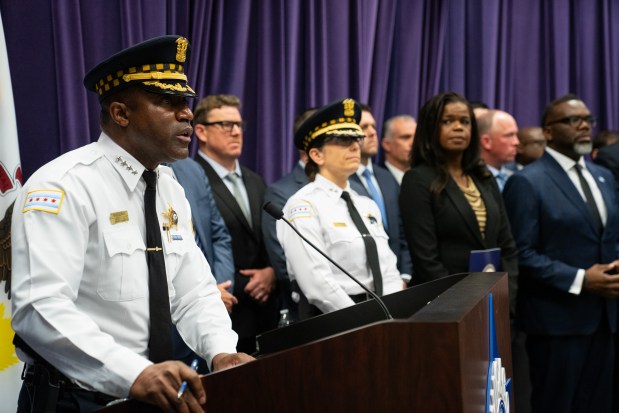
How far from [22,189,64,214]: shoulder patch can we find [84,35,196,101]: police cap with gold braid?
31cm

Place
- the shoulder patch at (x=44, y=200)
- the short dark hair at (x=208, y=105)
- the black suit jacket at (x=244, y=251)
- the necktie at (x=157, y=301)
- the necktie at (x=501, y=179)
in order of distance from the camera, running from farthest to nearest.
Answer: the necktie at (x=501, y=179) < the short dark hair at (x=208, y=105) < the black suit jacket at (x=244, y=251) < the necktie at (x=157, y=301) < the shoulder patch at (x=44, y=200)

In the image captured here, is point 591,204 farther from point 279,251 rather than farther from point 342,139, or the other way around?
point 279,251

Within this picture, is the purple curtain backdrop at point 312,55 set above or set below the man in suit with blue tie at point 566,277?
above

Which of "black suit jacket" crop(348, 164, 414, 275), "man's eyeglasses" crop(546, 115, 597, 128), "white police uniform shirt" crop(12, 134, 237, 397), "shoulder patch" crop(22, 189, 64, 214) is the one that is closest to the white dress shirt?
"man's eyeglasses" crop(546, 115, 597, 128)

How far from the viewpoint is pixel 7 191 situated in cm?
267

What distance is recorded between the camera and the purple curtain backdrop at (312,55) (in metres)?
3.31

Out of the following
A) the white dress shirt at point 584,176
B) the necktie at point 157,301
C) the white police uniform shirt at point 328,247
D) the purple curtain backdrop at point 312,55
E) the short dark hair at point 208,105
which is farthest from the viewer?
the white dress shirt at point 584,176

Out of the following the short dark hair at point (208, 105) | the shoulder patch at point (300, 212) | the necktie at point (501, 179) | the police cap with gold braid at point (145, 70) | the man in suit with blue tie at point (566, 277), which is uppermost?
the police cap with gold braid at point (145, 70)

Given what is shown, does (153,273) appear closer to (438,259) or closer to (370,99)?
(438,259)

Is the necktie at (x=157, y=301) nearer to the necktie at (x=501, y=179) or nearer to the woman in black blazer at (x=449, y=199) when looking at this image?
the woman in black blazer at (x=449, y=199)

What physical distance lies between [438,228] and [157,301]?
189 cm

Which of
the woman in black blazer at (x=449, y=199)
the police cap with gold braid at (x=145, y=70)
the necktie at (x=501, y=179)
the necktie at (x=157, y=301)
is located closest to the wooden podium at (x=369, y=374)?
the necktie at (x=157, y=301)

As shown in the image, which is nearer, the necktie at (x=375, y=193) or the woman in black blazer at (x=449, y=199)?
the woman in black blazer at (x=449, y=199)

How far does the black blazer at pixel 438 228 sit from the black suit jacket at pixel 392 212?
117 millimetres
